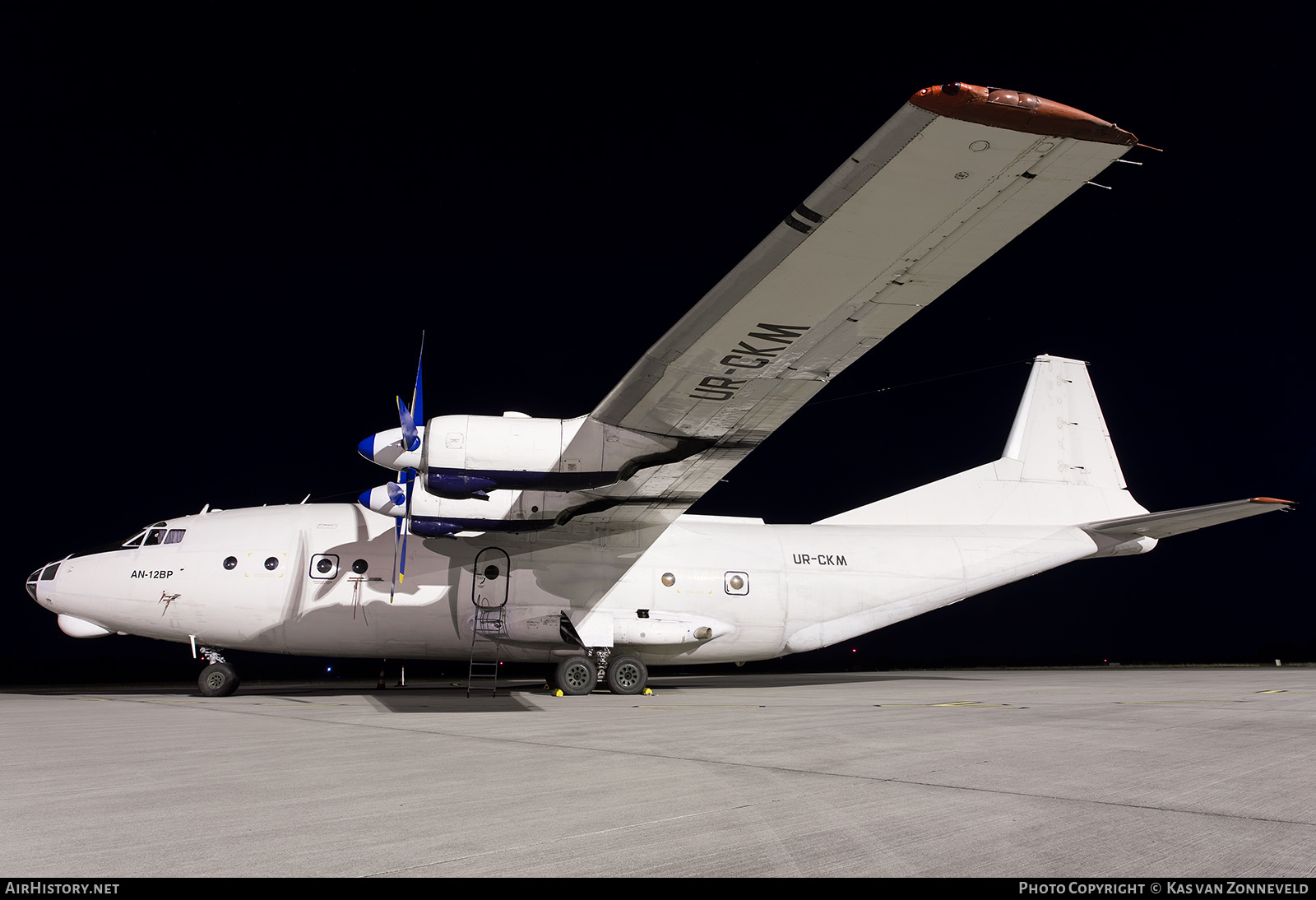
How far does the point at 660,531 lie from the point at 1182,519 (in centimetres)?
1080

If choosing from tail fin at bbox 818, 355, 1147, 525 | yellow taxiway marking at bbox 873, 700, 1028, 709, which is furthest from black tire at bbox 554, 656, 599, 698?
tail fin at bbox 818, 355, 1147, 525

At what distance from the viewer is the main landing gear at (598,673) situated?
1541cm

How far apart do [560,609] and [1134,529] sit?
12.6 meters

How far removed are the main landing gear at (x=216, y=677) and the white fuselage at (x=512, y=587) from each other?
1.04 ft

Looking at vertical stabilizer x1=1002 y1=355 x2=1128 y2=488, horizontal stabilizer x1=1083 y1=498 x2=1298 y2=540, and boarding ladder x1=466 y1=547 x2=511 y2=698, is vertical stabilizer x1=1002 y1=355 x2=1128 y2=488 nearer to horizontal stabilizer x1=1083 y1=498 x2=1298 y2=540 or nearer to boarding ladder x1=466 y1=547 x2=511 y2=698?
horizontal stabilizer x1=1083 y1=498 x2=1298 y2=540

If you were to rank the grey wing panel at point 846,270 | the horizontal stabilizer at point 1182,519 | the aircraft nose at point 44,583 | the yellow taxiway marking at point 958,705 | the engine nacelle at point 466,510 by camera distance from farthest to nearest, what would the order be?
the aircraft nose at point 44,583 → the horizontal stabilizer at point 1182,519 → the engine nacelle at point 466,510 → the yellow taxiway marking at point 958,705 → the grey wing panel at point 846,270

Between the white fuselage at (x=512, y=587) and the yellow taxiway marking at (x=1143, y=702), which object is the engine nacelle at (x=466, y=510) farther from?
the yellow taxiway marking at (x=1143, y=702)

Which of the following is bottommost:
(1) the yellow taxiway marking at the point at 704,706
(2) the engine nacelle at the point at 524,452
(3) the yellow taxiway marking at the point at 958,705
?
(1) the yellow taxiway marking at the point at 704,706

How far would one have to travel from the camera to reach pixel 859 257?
805 cm

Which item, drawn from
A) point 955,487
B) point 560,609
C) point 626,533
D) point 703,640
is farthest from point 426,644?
point 955,487

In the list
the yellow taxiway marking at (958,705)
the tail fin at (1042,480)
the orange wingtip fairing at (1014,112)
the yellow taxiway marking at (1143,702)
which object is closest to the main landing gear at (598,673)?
the yellow taxiway marking at (958,705)

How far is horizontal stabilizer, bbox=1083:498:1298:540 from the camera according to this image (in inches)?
585

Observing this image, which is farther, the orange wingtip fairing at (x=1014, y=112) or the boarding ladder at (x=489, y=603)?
the boarding ladder at (x=489, y=603)

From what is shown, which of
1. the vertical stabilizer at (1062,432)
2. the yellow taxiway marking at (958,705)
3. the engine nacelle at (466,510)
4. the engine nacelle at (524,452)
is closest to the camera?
the yellow taxiway marking at (958,705)
